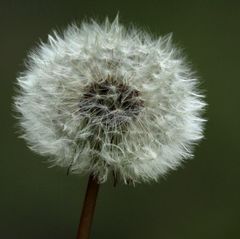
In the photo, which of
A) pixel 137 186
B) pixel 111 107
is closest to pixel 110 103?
pixel 111 107

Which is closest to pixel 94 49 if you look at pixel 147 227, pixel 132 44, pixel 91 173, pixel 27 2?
pixel 132 44

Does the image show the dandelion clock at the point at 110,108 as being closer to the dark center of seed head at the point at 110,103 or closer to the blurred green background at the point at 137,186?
the dark center of seed head at the point at 110,103

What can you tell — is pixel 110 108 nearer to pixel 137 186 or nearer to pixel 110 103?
pixel 110 103

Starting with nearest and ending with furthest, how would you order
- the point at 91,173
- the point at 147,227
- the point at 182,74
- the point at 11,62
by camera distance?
the point at 91,173 < the point at 182,74 < the point at 147,227 < the point at 11,62

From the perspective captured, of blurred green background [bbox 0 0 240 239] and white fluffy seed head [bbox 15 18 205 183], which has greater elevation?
blurred green background [bbox 0 0 240 239]

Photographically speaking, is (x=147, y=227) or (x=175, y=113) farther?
(x=147, y=227)

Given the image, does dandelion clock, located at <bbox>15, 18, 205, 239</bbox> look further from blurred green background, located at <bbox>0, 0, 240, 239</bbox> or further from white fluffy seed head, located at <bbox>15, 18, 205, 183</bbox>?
blurred green background, located at <bbox>0, 0, 240, 239</bbox>

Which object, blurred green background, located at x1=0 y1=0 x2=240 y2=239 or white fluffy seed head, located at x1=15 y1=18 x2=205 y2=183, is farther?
blurred green background, located at x1=0 y1=0 x2=240 y2=239

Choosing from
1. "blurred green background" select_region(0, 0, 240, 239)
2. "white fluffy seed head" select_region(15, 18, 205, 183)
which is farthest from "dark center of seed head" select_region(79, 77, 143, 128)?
"blurred green background" select_region(0, 0, 240, 239)

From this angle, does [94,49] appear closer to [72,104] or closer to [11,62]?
[72,104]
